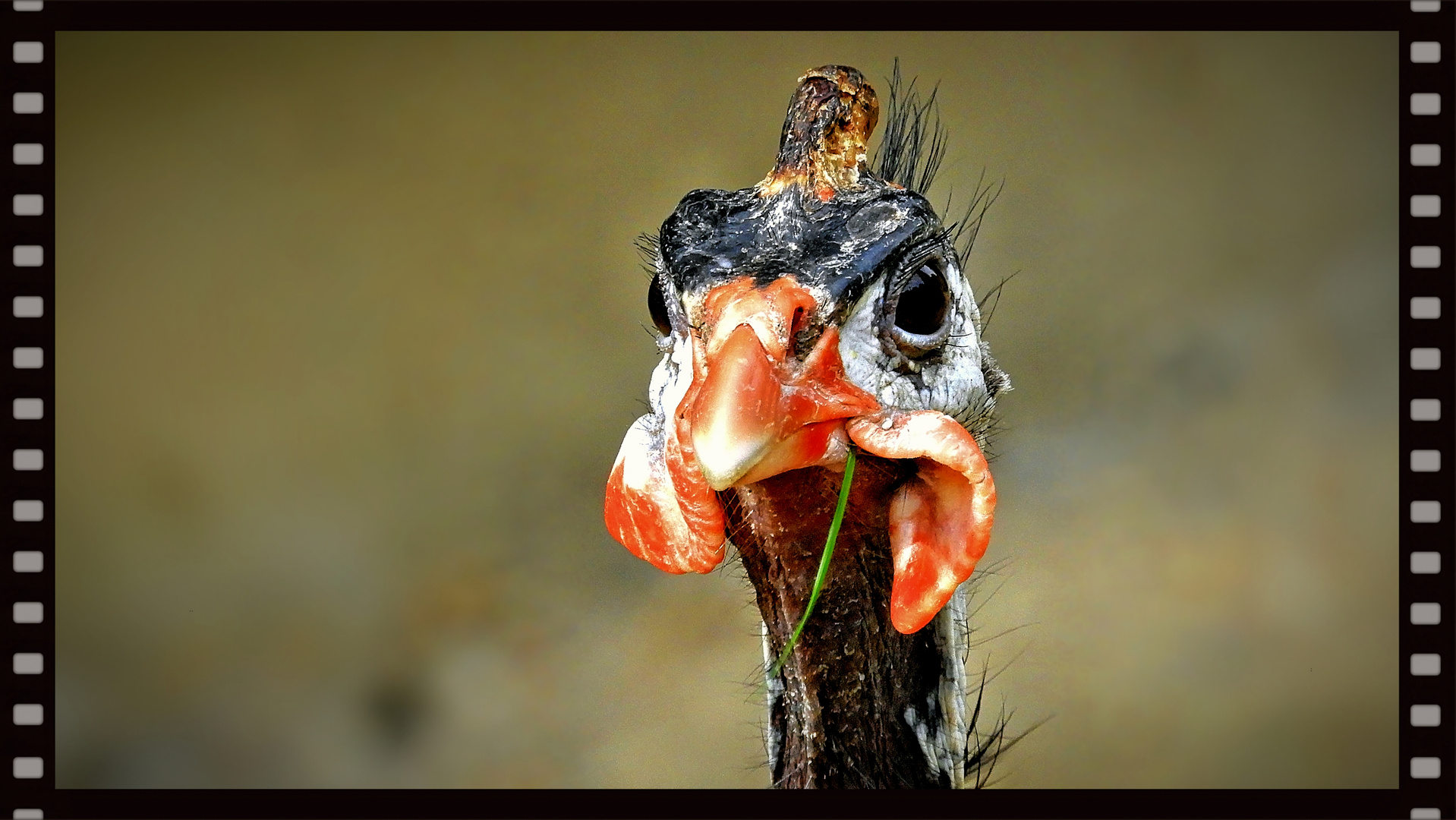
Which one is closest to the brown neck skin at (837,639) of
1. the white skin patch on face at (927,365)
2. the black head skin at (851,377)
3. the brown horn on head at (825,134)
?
the black head skin at (851,377)

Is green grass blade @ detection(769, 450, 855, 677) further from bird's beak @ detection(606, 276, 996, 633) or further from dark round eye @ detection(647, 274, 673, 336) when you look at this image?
dark round eye @ detection(647, 274, 673, 336)

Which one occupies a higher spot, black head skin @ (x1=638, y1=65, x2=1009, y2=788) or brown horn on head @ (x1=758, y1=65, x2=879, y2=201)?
brown horn on head @ (x1=758, y1=65, x2=879, y2=201)

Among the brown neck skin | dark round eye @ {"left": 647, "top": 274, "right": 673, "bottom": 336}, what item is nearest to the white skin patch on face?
the brown neck skin

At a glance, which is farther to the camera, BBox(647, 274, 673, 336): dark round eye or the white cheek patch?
BBox(647, 274, 673, 336): dark round eye

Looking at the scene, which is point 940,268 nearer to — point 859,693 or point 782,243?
point 782,243

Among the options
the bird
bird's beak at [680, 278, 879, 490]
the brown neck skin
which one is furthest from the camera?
the brown neck skin

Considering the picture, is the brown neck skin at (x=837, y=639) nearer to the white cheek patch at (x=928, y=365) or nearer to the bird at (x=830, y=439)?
the bird at (x=830, y=439)

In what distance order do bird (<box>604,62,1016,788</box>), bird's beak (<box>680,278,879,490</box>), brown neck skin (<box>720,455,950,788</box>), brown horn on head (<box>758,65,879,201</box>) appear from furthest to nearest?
brown horn on head (<box>758,65,879,201</box>), brown neck skin (<box>720,455,950,788</box>), bird (<box>604,62,1016,788</box>), bird's beak (<box>680,278,879,490</box>)
